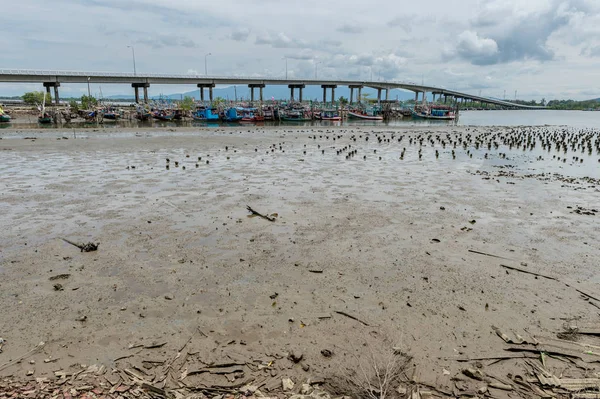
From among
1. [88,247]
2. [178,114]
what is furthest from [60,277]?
[178,114]

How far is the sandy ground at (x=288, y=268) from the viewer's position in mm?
5573

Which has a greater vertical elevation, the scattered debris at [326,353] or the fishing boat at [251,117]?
the fishing boat at [251,117]

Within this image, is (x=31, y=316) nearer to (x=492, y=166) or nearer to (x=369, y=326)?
(x=369, y=326)

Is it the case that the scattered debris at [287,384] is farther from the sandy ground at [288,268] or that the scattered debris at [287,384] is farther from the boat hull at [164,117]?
the boat hull at [164,117]

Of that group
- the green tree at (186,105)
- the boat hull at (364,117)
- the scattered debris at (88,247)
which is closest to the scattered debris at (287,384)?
the scattered debris at (88,247)

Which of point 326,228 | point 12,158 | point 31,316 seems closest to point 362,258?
point 326,228

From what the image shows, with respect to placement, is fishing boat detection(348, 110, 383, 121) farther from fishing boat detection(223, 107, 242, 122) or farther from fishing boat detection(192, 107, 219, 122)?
fishing boat detection(192, 107, 219, 122)

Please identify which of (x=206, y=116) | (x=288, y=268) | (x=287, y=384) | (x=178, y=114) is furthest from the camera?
(x=178, y=114)

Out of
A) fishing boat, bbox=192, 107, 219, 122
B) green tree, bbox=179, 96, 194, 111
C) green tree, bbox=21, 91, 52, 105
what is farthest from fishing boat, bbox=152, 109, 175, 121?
green tree, bbox=21, 91, 52, 105

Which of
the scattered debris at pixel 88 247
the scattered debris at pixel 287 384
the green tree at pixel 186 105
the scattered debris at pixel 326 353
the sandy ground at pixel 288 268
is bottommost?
the scattered debris at pixel 287 384

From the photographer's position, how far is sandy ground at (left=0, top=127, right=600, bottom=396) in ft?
18.3

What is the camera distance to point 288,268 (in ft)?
26.5

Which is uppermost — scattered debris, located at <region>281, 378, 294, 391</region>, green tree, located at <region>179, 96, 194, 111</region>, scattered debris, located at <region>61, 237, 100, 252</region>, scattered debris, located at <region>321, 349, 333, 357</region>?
green tree, located at <region>179, 96, 194, 111</region>

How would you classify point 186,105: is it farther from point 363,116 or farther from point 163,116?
point 363,116
